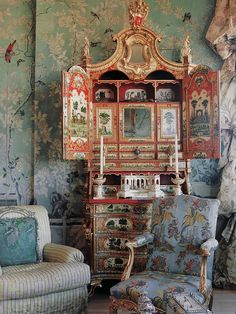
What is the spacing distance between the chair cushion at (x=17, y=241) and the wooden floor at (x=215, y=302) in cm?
73

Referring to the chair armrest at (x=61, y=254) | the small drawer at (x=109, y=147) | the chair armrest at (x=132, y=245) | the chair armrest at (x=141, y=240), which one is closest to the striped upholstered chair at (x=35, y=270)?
the chair armrest at (x=61, y=254)

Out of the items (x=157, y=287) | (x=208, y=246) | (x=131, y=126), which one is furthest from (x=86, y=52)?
(x=157, y=287)

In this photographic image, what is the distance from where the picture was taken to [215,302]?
4090 millimetres

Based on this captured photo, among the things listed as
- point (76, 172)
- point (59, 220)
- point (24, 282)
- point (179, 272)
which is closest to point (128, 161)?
point (76, 172)

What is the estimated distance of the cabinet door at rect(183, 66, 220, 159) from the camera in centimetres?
434

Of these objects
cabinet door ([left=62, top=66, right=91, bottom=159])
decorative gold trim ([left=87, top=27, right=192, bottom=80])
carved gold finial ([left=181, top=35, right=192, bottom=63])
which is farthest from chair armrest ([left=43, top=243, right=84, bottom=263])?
carved gold finial ([left=181, top=35, right=192, bottom=63])

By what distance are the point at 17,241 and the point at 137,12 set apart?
244 centimetres

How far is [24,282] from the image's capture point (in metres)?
3.24

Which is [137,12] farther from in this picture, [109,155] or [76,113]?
[109,155]

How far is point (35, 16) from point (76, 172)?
174 centimetres

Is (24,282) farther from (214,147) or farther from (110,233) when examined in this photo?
(214,147)

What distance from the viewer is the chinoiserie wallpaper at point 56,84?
4746 millimetres

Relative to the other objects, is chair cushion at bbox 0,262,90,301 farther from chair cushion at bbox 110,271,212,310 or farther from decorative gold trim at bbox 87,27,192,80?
decorative gold trim at bbox 87,27,192,80

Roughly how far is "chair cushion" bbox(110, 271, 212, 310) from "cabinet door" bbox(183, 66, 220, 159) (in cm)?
153
